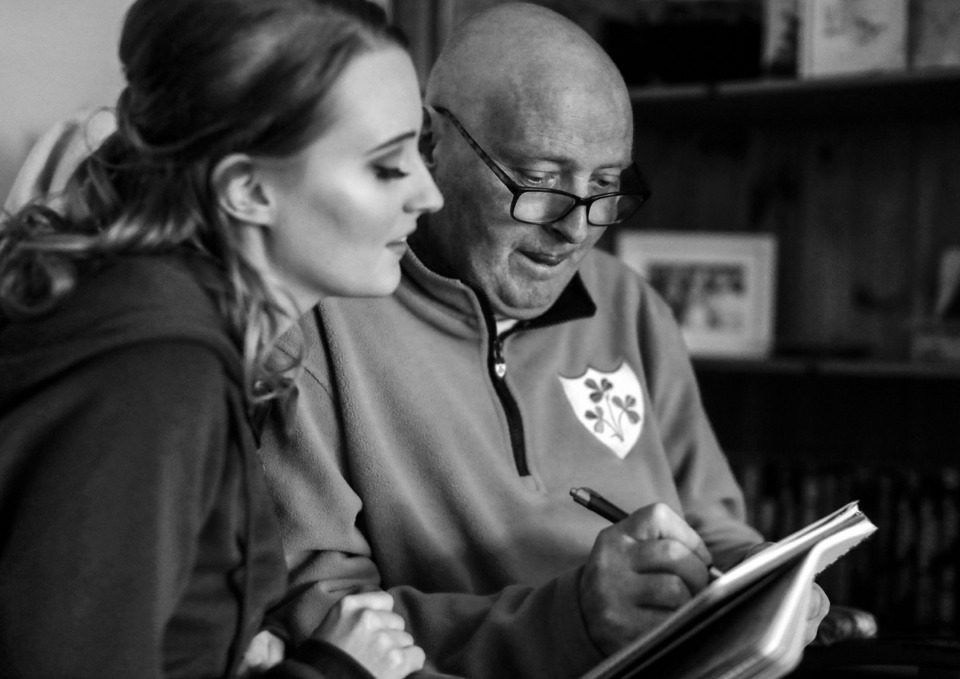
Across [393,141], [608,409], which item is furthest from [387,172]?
[608,409]

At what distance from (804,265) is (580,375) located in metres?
1.21

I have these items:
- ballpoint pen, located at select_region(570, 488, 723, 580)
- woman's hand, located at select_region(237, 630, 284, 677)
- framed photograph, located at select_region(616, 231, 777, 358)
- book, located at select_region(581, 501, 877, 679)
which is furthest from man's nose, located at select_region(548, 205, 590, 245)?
framed photograph, located at select_region(616, 231, 777, 358)

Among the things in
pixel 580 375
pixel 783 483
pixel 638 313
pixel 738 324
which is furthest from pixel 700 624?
pixel 738 324

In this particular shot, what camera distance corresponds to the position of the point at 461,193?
53.0 inches

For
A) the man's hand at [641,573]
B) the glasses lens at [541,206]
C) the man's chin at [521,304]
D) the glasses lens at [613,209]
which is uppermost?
the glasses lens at [541,206]

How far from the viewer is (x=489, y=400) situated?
1.33 meters

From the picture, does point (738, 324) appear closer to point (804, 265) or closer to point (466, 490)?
point (804, 265)

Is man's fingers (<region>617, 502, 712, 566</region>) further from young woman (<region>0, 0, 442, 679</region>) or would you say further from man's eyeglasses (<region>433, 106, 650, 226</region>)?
man's eyeglasses (<region>433, 106, 650, 226</region>)

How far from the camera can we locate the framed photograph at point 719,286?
2.39m

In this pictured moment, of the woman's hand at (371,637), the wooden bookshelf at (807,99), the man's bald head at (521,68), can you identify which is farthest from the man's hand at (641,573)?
the wooden bookshelf at (807,99)

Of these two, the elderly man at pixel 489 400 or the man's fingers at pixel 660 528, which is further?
the elderly man at pixel 489 400

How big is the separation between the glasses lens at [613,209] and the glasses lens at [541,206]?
4 centimetres

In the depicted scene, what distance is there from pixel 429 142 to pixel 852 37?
3.86 ft

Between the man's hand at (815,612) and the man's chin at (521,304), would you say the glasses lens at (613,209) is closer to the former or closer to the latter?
the man's chin at (521,304)
